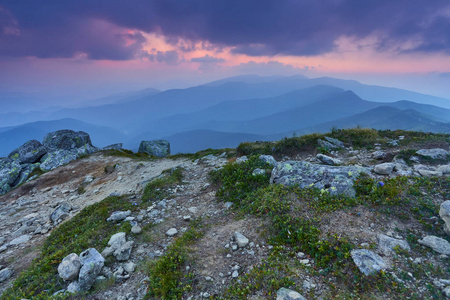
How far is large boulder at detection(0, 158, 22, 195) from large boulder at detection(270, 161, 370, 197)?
3234cm

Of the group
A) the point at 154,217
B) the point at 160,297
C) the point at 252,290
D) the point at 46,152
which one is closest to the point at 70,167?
the point at 46,152

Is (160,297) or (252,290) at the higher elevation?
(252,290)

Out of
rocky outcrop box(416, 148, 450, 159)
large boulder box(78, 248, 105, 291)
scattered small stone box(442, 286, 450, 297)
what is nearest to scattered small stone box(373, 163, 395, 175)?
rocky outcrop box(416, 148, 450, 159)

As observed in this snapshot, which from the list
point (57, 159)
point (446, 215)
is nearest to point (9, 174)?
point (57, 159)

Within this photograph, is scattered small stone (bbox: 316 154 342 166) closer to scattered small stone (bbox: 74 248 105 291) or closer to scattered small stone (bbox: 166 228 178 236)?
scattered small stone (bbox: 166 228 178 236)

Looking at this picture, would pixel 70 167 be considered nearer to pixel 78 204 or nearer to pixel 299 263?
pixel 78 204

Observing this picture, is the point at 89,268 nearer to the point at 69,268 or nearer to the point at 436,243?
the point at 69,268

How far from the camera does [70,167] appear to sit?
75.2ft

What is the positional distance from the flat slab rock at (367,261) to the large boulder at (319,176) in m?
2.71

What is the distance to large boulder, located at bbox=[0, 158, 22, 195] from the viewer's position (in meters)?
24.4

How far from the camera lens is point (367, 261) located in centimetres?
473

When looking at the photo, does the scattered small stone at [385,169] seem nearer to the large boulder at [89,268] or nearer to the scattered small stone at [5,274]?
the large boulder at [89,268]

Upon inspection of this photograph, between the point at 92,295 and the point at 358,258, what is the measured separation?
6876mm

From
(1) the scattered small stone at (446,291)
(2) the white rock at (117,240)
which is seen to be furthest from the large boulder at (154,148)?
(1) the scattered small stone at (446,291)
